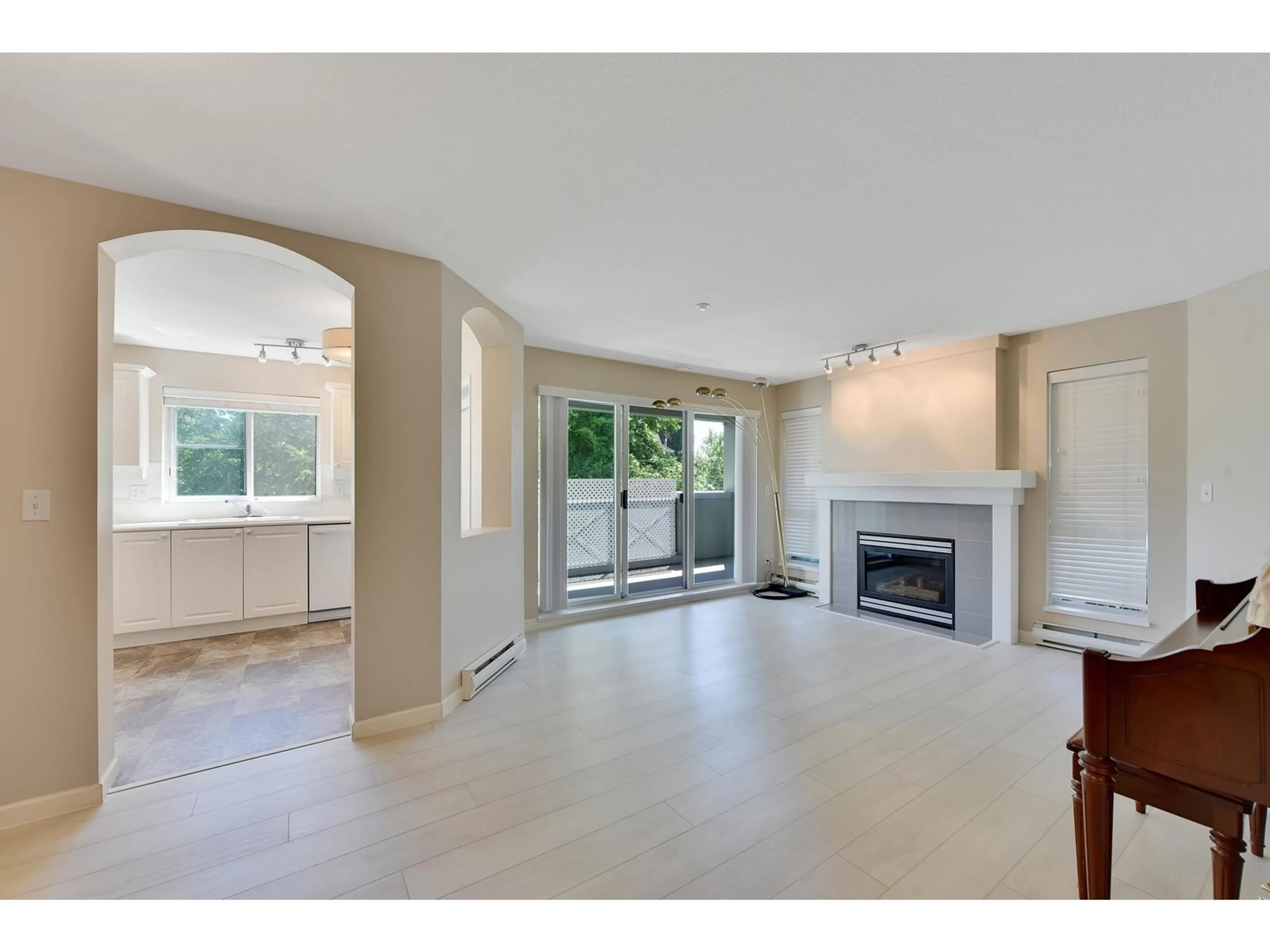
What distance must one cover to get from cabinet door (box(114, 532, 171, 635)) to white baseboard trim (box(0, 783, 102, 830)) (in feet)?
8.36

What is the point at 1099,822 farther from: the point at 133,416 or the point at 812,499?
the point at 133,416

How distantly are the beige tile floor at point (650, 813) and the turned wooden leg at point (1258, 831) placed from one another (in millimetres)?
100

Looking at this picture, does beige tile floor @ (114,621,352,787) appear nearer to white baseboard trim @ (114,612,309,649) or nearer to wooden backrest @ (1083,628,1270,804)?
white baseboard trim @ (114,612,309,649)

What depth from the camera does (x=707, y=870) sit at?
1627 millimetres

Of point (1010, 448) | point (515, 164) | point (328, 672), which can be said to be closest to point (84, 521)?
point (328, 672)

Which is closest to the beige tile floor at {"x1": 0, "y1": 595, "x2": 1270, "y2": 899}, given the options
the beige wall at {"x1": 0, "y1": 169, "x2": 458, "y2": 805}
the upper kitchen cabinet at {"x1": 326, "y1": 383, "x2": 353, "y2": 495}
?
the beige wall at {"x1": 0, "y1": 169, "x2": 458, "y2": 805}

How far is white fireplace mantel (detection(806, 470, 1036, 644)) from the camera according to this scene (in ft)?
13.4

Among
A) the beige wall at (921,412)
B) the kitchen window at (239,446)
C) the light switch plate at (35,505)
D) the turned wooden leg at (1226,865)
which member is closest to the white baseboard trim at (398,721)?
the light switch plate at (35,505)

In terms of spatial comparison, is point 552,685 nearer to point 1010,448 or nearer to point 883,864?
point 883,864

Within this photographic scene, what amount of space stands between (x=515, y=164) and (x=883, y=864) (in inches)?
108

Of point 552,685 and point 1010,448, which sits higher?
point 1010,448

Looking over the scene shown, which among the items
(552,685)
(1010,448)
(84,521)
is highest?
(1010,448)

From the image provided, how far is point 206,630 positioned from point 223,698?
1663mm

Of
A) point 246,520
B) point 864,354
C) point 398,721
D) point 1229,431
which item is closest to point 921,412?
point 864,354
